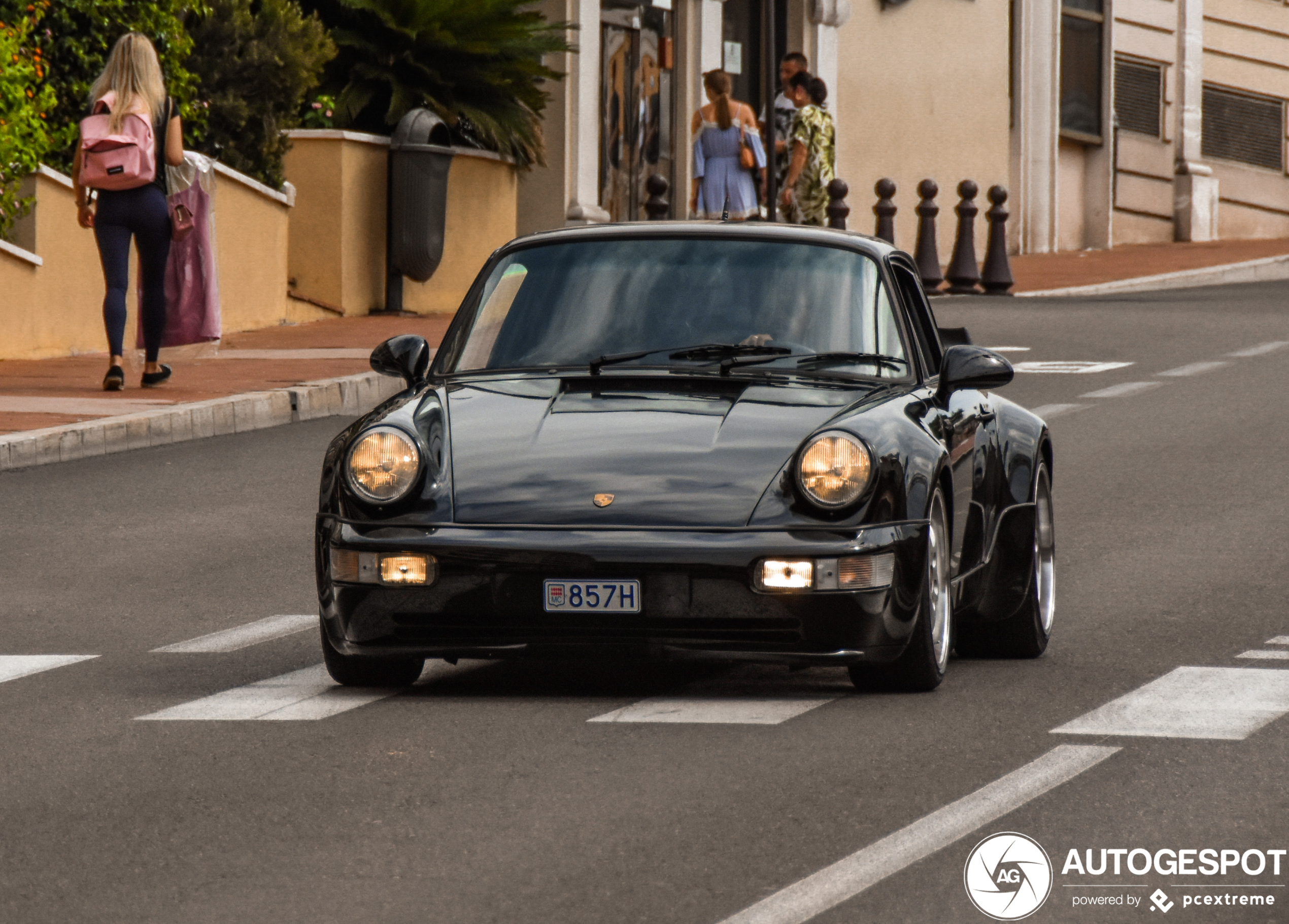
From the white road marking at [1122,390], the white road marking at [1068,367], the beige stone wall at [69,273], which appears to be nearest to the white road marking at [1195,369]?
the white road marking at [1068,367]

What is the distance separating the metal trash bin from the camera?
22375mm

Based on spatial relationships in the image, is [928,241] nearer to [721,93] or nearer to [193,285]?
[721,93]

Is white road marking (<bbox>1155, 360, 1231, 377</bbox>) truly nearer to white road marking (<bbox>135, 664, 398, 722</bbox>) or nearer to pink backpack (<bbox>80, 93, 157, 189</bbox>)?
pink backpack (<bbox>80, 93, 157, 189</bbox>)

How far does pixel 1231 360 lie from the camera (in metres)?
19.0

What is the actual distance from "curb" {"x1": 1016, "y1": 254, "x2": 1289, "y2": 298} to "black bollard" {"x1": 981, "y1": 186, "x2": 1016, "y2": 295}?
0.75 feet

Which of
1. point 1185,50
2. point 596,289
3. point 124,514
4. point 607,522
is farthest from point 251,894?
point 1185,50

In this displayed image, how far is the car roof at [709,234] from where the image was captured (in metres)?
7.86

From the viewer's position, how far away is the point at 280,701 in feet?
22.8

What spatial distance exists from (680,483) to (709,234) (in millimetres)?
1364

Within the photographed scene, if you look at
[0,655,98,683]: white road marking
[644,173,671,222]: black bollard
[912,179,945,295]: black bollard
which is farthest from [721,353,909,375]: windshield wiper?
[912,179,945,295]: black bollard

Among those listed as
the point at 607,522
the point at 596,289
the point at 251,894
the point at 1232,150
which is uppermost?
the point at 1232,150

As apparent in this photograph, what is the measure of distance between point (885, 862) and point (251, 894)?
1.17 m

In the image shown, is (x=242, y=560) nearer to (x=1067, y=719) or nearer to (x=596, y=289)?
(x=596, y=289)

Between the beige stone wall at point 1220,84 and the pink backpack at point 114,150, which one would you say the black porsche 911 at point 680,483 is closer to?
the pink backpack at point 114,150
